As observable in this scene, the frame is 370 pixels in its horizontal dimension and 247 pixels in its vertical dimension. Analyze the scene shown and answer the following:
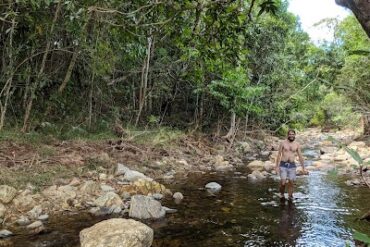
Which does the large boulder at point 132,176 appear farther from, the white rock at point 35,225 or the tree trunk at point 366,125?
the tree trunk at point 366,125

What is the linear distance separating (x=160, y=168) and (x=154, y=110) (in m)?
6.27

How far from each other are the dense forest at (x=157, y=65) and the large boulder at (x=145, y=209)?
7.27 ft

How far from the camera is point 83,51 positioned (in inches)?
408

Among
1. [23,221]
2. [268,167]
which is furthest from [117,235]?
[268,167]

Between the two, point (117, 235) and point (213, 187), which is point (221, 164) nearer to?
point (213, 187)

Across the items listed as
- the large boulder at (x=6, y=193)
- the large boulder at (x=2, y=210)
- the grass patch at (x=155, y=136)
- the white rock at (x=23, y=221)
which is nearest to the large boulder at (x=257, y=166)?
the grass patch at (x=155, y=136)

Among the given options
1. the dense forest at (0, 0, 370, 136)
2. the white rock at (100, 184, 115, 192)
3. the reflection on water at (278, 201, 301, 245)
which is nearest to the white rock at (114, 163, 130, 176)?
the white rock at (100, 184, 115, 192)

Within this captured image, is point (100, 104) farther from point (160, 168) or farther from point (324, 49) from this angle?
point (324, 49)

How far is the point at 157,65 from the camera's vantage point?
14.3m

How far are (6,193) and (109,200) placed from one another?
1.70m

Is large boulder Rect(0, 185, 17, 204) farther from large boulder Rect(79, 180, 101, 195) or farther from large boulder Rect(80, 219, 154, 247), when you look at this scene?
large boulder Rect(80, 219, 154, 247)

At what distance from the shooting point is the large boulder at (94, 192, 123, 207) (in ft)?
23.2

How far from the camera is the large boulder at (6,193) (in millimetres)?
6492

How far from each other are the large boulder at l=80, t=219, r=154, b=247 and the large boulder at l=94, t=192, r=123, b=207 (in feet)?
5.57
